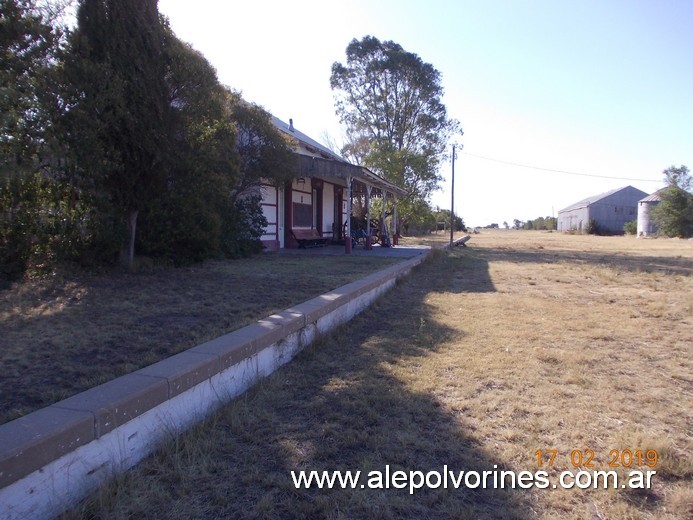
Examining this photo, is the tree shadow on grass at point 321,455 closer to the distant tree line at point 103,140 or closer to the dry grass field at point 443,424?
the dry grass field at point 443,424

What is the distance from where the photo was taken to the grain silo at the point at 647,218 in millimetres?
55713

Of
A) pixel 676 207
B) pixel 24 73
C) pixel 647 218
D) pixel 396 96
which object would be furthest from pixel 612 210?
pixel 24 73

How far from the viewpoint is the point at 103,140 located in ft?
23.1

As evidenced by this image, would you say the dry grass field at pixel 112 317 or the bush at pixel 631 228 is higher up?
the bush at pixel 631 228

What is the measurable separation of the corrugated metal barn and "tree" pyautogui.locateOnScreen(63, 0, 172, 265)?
66.7 metres

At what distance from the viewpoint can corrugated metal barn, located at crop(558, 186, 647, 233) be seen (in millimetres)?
66875

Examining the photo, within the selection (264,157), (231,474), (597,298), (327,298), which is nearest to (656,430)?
(231,474)

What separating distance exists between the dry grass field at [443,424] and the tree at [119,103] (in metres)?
4.13

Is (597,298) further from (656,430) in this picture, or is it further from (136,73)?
(136,73)

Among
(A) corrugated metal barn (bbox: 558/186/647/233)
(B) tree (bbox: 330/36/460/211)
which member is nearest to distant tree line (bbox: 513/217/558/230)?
(A) corrugated metal barn (bbox: 558/186/647/233)

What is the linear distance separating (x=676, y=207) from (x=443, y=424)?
5659 cm

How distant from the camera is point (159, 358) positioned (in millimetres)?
3738
